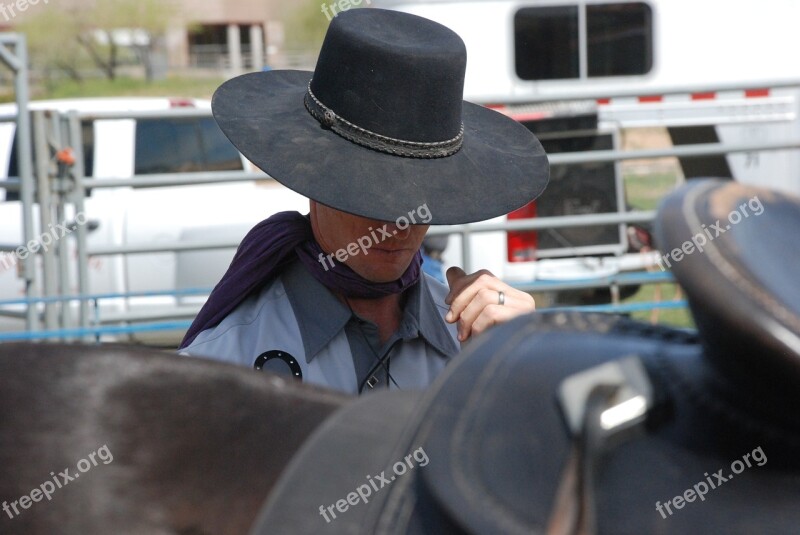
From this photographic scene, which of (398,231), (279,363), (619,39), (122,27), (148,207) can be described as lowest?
(148,207)

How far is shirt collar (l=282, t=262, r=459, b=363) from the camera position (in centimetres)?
143

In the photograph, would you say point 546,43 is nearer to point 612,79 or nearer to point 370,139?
point 612,79

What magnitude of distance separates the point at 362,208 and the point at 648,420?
2.57 feet

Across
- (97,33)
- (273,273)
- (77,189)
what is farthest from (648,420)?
(97,33)

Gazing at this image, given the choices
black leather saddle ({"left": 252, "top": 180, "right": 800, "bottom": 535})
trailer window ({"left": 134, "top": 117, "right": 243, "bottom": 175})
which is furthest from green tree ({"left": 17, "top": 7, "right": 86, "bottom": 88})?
black leather saddle ({"left": 252, "top": 180, "right": 800, "bottom": 535})

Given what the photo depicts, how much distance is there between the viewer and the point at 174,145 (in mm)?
5715

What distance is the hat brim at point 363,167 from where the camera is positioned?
1.36 meters

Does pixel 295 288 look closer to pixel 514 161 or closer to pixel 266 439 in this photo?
pixel 514 161

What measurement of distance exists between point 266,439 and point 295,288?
0.70 meters

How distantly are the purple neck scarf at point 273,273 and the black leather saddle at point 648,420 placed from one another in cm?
79

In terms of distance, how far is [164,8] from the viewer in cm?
3759

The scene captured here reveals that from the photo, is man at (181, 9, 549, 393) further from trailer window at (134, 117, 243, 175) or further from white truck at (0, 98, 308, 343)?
trailer window at (134, 117, 243, 175)

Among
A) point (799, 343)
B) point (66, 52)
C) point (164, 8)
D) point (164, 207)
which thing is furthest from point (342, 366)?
point (164, 8)

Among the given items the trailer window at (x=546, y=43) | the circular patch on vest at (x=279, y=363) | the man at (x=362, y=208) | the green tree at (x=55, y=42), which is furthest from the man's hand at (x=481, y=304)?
the green tree at (x=55, y=42)
